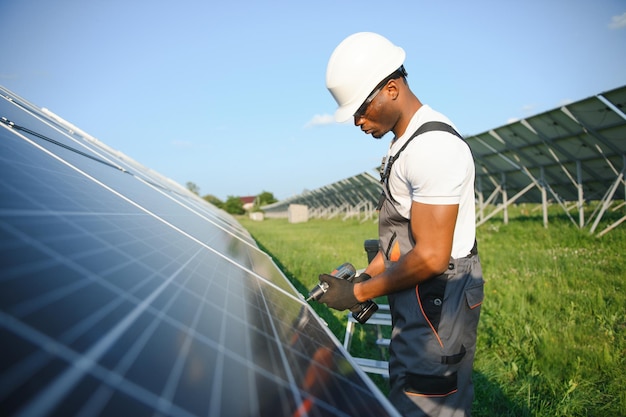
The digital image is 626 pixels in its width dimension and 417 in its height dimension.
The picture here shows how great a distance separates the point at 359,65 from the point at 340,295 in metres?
1.18

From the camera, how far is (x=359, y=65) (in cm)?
201

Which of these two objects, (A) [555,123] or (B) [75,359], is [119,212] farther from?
(A) [555,123]

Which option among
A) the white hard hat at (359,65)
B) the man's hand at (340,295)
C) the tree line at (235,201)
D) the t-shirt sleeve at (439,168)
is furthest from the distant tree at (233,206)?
the t-shirt sleeve at (439,168)

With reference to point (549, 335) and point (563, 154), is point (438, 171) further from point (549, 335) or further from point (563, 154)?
point (563, 154)

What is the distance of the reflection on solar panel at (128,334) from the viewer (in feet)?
1.82

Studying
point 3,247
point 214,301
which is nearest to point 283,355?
point 214,301

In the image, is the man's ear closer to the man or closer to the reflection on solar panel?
the man

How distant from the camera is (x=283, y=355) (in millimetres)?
1098

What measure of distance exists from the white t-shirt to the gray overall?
78 mm

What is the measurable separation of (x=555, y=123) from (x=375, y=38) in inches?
389

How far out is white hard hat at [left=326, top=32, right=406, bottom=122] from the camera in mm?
1989

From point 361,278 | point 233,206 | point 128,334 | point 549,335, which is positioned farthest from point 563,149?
point 233,206

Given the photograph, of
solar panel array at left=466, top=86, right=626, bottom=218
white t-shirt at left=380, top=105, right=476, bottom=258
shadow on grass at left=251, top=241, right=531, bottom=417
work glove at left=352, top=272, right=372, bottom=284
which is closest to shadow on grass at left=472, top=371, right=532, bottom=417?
shadow on grass at left=251, top=241, right=531, bottom=417

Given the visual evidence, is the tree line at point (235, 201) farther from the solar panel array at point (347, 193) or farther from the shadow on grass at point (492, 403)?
the shadow on grass at point (492, 403)
